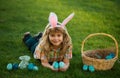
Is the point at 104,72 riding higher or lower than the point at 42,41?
lower

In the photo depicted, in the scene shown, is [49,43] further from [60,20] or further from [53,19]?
[60,20]

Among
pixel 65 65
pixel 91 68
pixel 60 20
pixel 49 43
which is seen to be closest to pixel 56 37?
pixel 49 43

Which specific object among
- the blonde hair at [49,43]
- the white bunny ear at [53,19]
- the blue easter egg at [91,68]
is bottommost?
the blue easter egg at [91,68]

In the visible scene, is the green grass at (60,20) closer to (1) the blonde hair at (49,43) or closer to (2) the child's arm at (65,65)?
(2) the child's arm at (65,65)

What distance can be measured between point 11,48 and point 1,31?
912 millimetres

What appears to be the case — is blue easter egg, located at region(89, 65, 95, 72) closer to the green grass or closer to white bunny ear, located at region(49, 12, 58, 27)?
the green grass

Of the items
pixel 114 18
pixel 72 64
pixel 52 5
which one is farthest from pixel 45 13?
pixel 72 64

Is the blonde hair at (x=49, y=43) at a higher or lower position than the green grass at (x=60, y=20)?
higher

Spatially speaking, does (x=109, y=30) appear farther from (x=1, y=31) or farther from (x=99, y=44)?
(x=1, y=31)

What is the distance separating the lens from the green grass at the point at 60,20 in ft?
13.7

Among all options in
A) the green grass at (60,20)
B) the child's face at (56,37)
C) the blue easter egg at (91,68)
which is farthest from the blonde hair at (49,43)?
the blue easter egg at (91,68)

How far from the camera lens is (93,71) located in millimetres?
4191

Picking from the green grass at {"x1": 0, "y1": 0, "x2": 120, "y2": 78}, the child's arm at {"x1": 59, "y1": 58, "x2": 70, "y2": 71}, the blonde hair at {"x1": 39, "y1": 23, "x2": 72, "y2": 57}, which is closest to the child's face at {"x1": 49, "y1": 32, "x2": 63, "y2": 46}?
the blonde hair at {"x1": 39, "y1": 23, "x2": 72, "y2": 57}

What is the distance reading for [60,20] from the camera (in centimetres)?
672
